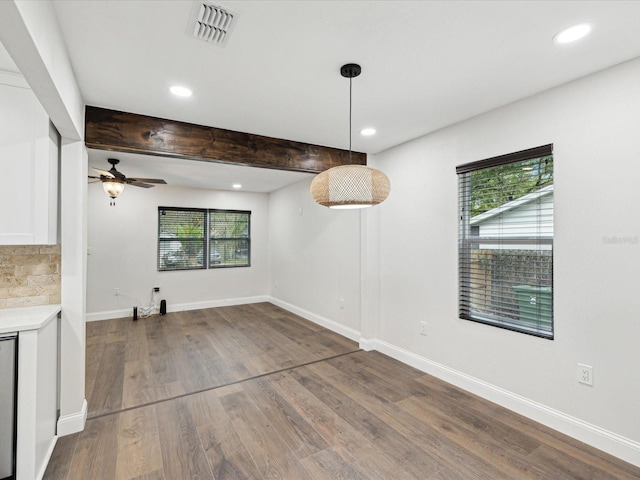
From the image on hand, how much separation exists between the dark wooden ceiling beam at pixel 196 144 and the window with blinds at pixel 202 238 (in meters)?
3.46

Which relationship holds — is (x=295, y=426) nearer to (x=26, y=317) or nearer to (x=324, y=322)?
(x=26, y=317)

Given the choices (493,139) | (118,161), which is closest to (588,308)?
(493,139)

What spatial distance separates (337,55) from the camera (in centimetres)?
198

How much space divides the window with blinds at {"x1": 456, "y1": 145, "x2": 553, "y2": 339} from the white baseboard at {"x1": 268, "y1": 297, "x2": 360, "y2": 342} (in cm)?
182

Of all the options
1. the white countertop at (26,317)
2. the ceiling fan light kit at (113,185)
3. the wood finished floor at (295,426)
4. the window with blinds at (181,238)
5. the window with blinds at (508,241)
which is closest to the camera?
the white countertop at (26,317)

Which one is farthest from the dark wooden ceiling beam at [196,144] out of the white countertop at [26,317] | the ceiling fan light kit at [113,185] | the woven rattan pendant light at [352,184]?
the ceiling fan light kit at [113,185]

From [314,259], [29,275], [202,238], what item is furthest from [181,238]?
[29,275]

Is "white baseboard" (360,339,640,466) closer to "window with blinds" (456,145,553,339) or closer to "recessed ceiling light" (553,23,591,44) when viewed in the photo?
"window with blinds" (456,145,553,339)

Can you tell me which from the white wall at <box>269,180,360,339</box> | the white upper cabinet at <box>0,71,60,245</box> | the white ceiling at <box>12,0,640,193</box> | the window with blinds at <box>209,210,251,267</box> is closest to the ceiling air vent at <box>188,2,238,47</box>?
the white ceiling at <box>12,0,640,193</box>

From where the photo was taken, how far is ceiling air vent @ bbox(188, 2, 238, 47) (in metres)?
1.59

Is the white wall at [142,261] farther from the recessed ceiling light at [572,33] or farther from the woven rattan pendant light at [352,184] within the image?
the recessed ceiling light at [572,33]

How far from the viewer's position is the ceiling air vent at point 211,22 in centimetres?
159

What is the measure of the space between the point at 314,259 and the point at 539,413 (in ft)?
12.0

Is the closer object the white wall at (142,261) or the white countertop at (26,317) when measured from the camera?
the white countertop at (26,317)
